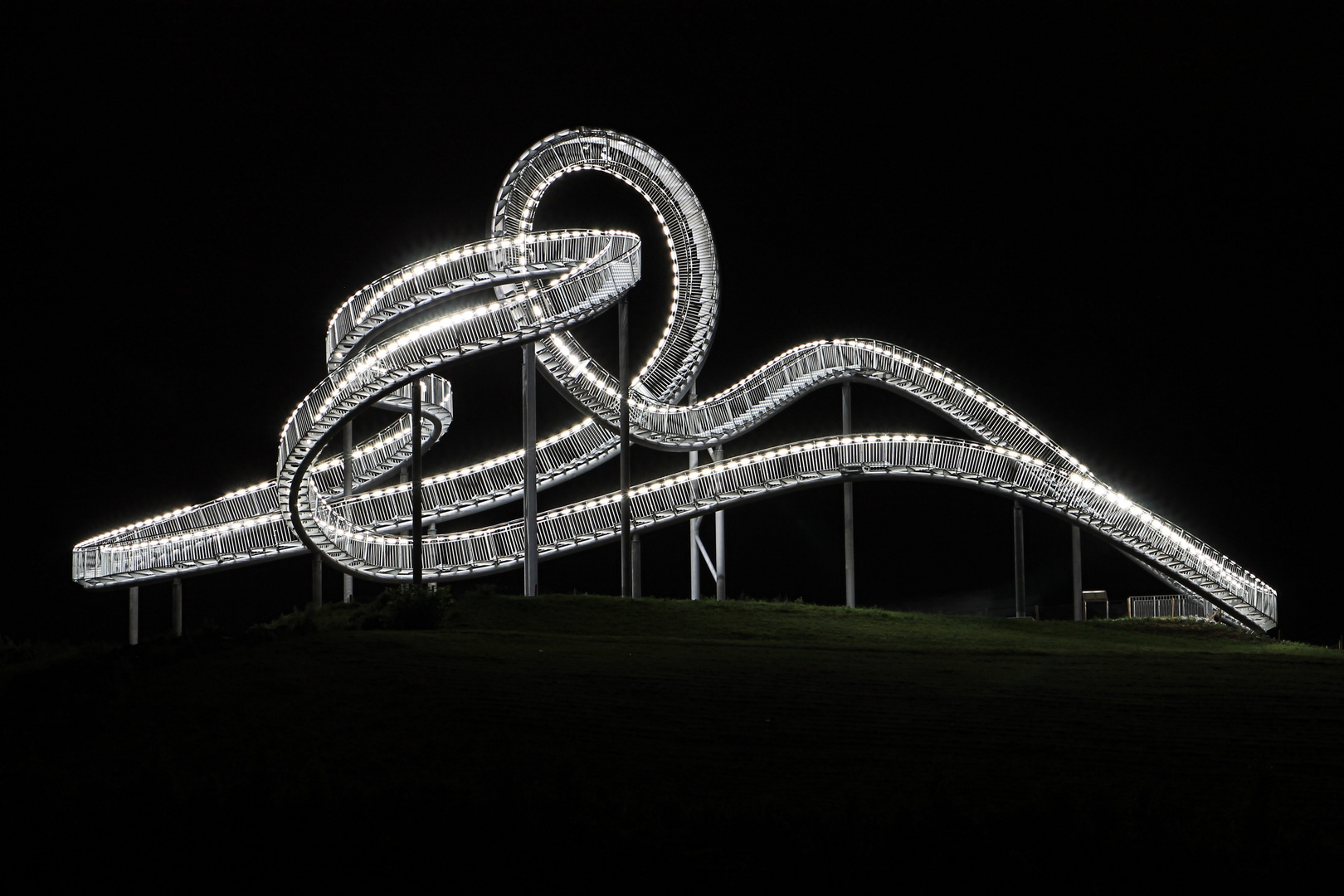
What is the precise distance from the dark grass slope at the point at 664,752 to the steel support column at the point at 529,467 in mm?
9683

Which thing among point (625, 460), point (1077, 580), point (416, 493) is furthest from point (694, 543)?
point (416, 493)

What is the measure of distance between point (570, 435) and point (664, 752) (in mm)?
25931

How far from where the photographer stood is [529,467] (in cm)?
3319

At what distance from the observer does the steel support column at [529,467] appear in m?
32.5

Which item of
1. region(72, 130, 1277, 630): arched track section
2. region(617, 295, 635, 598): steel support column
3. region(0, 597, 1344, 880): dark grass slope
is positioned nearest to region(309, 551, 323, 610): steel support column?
region(72, 130, 1277, 630): arched track section

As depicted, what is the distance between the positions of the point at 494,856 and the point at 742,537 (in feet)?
134

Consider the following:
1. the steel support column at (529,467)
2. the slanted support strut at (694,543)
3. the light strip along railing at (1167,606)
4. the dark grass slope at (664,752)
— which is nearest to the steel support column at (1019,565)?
the light strip along railing at (1167,606)

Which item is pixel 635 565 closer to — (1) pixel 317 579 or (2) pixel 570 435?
(2) pixel 570 435

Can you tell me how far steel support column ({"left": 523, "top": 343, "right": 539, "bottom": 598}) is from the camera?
32531 mm

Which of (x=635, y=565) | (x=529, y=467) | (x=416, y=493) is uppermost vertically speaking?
(x=529, y=467)

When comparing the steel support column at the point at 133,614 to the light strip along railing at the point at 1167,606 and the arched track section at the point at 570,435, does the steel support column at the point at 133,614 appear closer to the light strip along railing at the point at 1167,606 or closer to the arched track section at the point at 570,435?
the arched track section at the point at 570,435

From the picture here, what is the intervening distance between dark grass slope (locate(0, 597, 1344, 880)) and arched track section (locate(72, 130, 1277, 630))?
32.3 ft

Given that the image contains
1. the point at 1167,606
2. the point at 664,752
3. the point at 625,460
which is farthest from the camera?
the point at 1167,606

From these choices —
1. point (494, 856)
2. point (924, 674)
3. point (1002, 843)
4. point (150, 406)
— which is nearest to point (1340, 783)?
point (1002, 843)
